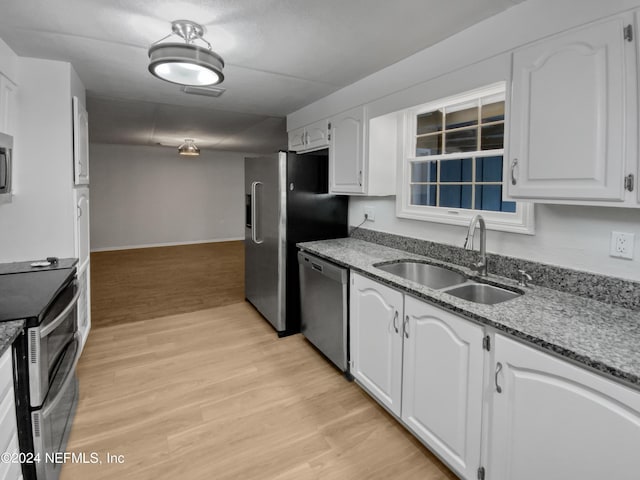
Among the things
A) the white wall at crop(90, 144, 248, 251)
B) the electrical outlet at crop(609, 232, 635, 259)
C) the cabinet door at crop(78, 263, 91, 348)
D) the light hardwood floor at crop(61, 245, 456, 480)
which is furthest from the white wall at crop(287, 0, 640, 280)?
the white wall at crop(90, 144, 248, 251)

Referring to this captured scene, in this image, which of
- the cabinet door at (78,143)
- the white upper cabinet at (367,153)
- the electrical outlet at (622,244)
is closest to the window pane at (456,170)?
the white upper cabinet at (367,153)

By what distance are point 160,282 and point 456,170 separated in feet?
14.2

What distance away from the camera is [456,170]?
2465 mm

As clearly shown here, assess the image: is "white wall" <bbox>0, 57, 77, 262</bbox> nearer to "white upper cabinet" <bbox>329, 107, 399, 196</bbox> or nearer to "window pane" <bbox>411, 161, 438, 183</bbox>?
"white upper cabinet" <bbox>329, 107, 399, 196</bbox>

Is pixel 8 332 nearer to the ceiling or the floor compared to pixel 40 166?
nearer to the floor

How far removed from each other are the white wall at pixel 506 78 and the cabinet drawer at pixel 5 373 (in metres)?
2.27

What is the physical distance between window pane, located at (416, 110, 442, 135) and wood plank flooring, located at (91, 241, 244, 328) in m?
2.87

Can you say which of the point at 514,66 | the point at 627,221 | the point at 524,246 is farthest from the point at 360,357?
the point at 514,66

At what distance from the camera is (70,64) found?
7.88 ft

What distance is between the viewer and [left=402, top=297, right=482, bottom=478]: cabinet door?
1.45 metres

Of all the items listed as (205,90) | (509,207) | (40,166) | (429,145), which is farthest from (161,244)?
(509,207)

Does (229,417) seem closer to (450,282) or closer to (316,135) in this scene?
(450,282)

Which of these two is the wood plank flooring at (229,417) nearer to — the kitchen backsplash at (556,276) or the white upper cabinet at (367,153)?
the kitchen backsplash at (556,276)

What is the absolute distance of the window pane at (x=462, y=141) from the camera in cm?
227
